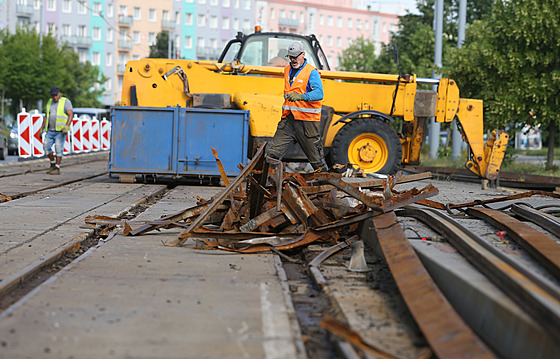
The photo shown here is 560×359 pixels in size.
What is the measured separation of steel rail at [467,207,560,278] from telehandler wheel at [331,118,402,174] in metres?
7.40

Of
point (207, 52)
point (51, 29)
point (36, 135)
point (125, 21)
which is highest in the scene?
point (125, 21)

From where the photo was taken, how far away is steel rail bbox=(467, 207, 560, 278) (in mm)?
5543

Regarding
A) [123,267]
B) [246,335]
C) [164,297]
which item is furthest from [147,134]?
[246,335]

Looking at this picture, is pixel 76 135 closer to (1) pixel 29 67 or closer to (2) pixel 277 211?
(1) pixel 29 67

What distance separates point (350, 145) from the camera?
15.7 m

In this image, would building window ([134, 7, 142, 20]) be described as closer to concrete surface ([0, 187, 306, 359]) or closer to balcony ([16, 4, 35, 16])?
balcony ([16, 4, 35, 16])

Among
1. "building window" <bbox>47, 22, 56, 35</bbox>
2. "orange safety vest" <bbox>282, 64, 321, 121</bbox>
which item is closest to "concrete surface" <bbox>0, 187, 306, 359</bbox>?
Answer: "orange safety vest" <bbox>282, 64, 321, 121</bbox>

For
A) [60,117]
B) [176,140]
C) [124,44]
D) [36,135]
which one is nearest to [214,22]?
[124,44]

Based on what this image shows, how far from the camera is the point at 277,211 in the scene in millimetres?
7863

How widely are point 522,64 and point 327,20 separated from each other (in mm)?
100450

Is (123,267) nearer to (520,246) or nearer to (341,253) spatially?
(341,253)

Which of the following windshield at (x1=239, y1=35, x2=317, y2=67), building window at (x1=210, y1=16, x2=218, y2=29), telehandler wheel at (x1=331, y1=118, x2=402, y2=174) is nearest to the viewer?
telehandler wheel at (x1=331, y1=118, x2=402, y2=174)

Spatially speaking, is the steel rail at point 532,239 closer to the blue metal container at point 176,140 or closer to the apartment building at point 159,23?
the blue metal container at point 176,140

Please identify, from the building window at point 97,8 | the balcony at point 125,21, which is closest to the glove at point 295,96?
the building window at point 97,8
